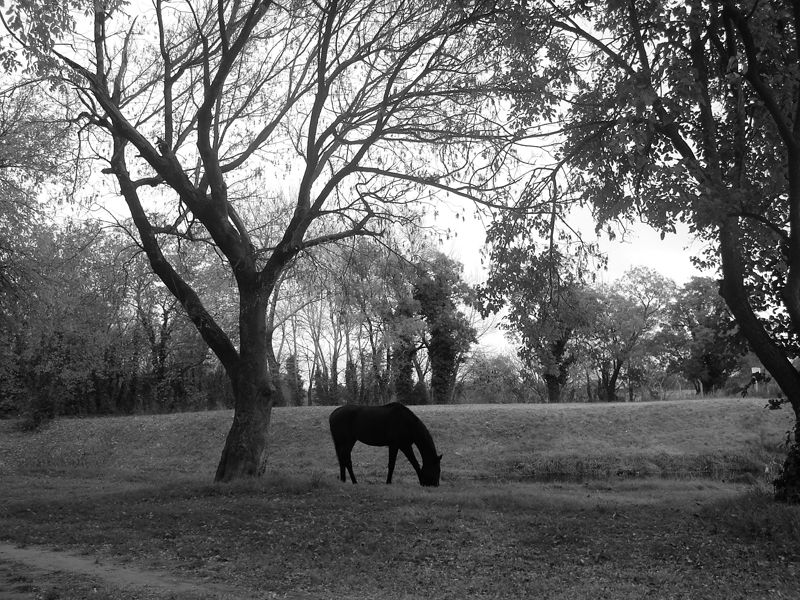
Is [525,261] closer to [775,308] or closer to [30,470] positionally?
[775,308]

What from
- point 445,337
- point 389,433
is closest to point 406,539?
point 389,433

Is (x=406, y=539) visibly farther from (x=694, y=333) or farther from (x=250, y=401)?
(x=694, y=333)

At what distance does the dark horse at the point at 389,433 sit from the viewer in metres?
20.7

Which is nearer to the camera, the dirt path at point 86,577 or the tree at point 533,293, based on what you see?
the dirt path at point 86,577

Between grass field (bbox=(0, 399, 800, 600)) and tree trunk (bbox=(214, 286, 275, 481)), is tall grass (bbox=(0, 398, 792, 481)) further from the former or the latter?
tree trunk (bbox=(214, 286, 275, 481))

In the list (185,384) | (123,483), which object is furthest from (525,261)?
(185,384)

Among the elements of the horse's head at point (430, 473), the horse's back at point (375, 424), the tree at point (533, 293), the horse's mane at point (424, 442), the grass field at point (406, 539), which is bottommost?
the grass field at point (406, 539)

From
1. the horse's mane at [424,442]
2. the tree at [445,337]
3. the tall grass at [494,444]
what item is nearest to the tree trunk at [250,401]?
the horse's mane at [424,442]

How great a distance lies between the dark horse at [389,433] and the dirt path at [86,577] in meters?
10.2

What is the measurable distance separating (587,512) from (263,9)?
13.2m

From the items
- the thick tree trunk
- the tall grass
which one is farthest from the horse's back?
the thick tree trunk

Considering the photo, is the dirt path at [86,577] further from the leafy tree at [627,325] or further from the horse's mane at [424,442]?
the leafy tree at [627,325]

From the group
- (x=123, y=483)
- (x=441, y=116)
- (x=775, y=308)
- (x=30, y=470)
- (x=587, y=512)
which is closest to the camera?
(x=587, y=512)

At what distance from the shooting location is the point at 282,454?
103 feet
